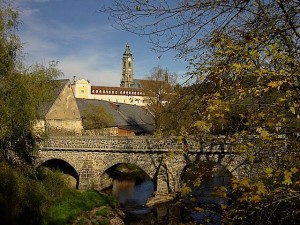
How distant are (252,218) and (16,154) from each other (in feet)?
34.1

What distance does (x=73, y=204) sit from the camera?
18.5 m

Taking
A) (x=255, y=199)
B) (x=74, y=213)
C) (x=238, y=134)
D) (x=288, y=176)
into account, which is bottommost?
(x=74, y=213)

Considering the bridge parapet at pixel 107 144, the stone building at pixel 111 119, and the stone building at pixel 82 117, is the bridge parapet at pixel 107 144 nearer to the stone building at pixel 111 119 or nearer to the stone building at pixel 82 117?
the stone building at pixel 82 117

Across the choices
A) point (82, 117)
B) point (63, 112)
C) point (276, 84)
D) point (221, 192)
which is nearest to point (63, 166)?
point (63, 112)

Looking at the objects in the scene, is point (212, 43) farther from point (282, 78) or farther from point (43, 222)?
point (43, 222)

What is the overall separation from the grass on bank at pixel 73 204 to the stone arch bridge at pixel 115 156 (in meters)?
1.49

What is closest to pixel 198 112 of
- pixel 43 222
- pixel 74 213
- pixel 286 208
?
pixel 286 208

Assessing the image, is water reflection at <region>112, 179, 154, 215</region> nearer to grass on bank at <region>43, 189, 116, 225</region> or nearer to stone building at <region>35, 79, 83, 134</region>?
grass on bank at <region>43, 189, 116, 225</region>

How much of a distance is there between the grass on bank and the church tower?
272 ft

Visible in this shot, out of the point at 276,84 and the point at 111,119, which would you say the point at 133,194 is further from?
the point at 276,84

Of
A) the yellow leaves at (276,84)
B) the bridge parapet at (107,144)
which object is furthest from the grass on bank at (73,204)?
the yellow leaves at (276,84)

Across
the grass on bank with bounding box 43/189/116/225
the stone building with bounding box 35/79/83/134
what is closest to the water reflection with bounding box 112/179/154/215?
the grass on bank with bounding box 43/189/116/225

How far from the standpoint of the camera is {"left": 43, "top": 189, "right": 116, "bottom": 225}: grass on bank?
15.9 metres

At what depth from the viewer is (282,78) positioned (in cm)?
348
